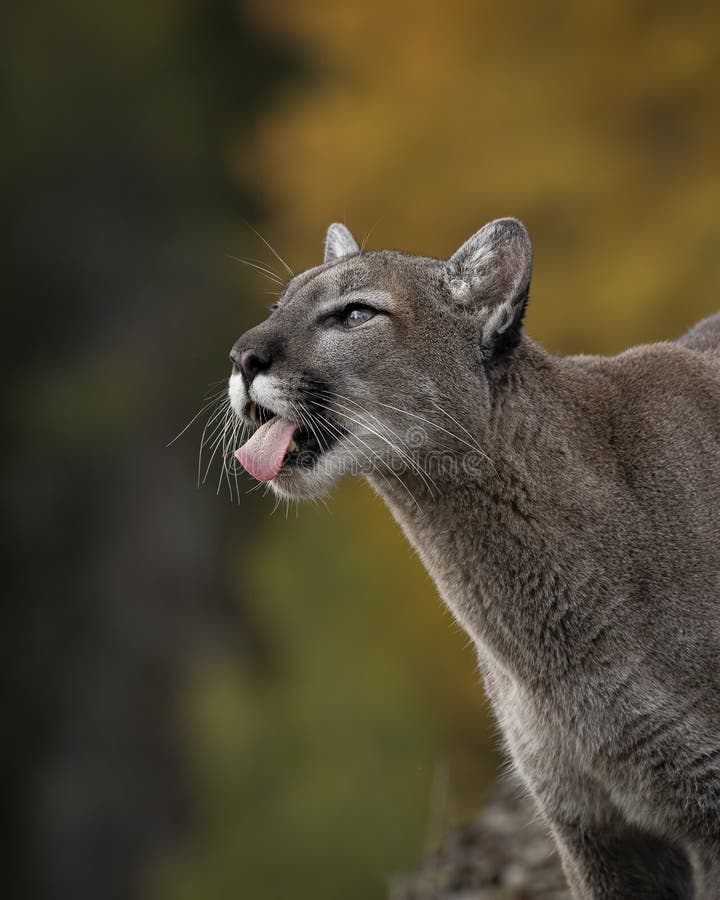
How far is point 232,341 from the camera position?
703 inches

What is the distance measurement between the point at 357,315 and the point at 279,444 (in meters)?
0.62

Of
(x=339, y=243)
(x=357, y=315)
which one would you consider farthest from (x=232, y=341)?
(x=357, y=315)

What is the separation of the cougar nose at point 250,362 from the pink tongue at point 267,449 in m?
0.20

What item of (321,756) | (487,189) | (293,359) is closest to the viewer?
(293,359)

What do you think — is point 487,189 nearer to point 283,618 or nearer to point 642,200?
point 642,200

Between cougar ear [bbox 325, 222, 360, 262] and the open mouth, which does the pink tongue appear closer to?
the open mouth

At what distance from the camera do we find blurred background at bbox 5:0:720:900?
12422mm

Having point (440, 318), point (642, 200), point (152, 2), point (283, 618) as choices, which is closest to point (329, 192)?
point (642, 200)

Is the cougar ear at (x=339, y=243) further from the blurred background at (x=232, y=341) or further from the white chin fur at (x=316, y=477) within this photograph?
the blurred background at (x=232, y=341)

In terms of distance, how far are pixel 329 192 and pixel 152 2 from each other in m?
9.40

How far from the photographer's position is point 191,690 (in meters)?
18.5

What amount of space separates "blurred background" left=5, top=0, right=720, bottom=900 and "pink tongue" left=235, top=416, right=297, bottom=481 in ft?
11.0

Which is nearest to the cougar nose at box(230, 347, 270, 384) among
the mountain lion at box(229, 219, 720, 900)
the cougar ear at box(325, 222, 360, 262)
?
the mountain lion at box(229, 219, 720, 900)

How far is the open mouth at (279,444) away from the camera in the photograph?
5.58m
